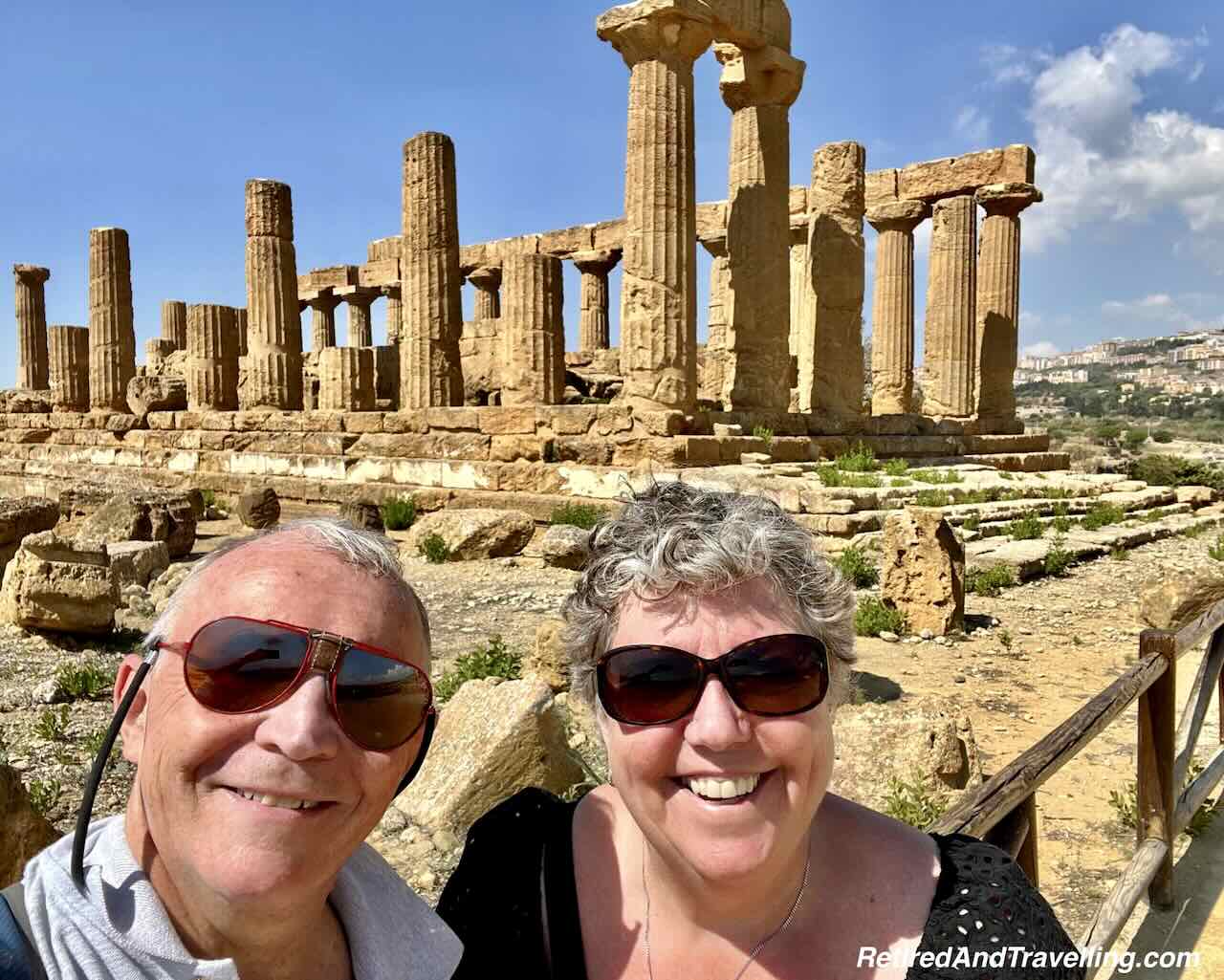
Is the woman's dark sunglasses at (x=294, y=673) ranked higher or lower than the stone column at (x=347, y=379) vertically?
lower

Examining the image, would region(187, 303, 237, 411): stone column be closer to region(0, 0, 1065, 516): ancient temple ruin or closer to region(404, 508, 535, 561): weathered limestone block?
region(0, 0, 1065, 516): ancient temple ruin

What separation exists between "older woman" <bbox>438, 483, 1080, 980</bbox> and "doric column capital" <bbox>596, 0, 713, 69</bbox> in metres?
11.9

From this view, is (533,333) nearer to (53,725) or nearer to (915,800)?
(53,725)

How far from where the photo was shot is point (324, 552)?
4.22 ft

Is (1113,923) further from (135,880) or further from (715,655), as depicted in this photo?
(135,880)

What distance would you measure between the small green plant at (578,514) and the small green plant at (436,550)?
154cm

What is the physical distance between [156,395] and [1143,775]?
21.8 metres

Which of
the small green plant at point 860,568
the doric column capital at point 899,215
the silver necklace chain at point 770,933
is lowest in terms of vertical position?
the small green plant at point 860,568

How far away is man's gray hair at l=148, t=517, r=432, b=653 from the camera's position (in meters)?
1.28

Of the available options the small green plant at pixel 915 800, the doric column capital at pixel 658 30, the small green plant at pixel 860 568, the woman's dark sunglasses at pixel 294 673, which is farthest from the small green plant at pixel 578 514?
the woman's dark sunglasses at pixel 294 673

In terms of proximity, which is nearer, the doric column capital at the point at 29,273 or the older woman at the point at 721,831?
the older woman at the point at 721,831

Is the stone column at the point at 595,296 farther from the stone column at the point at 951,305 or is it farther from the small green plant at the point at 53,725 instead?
the small green plant at the point at 53,725

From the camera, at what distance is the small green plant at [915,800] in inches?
141

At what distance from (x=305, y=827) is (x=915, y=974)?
978 mm
